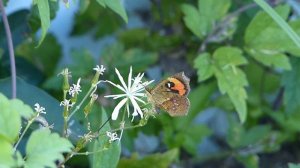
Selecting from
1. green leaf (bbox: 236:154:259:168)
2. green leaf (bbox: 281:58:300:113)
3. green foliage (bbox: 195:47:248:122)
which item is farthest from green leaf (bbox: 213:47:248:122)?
green leaf (bbox: 236:154:259:168)

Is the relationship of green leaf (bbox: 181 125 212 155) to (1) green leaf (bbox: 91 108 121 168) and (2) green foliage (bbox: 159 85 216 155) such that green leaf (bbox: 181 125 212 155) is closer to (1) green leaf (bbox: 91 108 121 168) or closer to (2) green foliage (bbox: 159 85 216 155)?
(2) green foliage (bbox: 159 85 216 155)

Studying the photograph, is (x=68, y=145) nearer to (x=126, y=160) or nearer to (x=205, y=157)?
(x=126, y=160)

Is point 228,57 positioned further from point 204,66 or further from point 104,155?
point 104,155

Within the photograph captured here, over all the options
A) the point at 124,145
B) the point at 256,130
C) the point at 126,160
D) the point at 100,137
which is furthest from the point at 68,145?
the point at 256,130

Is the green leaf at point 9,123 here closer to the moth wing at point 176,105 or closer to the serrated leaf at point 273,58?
the moth wing at point 176,105

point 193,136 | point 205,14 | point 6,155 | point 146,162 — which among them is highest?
point 205,14

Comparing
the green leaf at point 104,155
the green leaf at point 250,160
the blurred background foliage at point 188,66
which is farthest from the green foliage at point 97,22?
the green leaf at point 104,155

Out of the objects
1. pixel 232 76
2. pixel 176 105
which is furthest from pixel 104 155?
pixel 232 76
